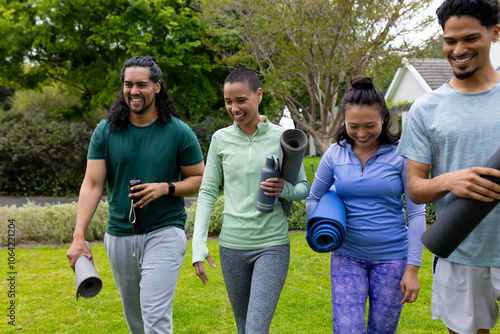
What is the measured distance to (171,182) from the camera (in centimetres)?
338

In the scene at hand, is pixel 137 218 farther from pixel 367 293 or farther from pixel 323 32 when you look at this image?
pixel 323 32

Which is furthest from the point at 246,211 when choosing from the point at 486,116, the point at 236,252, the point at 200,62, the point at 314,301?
the point at 200,62

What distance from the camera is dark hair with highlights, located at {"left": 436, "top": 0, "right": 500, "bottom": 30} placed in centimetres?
214

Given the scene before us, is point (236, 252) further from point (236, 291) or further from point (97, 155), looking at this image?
point (97, 155)

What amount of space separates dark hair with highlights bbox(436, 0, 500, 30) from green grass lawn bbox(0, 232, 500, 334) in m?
3.71

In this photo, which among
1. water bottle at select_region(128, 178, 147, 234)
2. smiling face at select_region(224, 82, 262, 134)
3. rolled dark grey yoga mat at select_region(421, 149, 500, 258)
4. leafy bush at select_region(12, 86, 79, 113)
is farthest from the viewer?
leafy bush at select_region(12, 86, 79, 113)

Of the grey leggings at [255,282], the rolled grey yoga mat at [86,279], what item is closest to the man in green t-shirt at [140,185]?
the rolled grey yoga mat at [86,279]

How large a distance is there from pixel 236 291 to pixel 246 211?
0.55 metres

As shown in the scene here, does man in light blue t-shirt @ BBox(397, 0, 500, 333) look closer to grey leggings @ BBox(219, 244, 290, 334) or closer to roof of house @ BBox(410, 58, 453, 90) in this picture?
grey leggings @ BBox(219, 244, 290, 334)

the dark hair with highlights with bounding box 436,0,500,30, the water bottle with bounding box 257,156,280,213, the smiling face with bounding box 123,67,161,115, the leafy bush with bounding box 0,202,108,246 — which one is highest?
the dark hair with highlights with bounding box 436,0,500,30

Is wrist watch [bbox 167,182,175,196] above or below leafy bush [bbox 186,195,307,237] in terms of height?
above

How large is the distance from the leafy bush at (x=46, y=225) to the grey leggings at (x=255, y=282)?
6591 millimetres

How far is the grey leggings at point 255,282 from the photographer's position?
280 cm

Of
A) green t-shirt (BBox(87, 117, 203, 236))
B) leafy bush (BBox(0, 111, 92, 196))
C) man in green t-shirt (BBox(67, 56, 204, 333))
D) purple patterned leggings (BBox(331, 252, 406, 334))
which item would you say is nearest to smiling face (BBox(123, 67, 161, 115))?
man in green t-shirt (BBox(67, 56, 204, 333))
